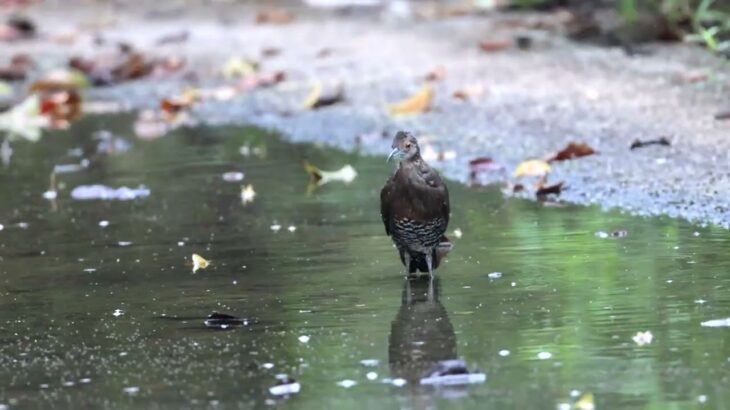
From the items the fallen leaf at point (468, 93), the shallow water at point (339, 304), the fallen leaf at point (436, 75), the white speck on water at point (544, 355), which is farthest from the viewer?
the fallen leaf at point (436, 75)

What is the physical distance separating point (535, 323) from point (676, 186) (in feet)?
8.10

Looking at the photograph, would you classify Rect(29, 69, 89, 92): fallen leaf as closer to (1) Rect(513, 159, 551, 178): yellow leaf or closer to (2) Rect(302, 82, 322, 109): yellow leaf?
(2) Rect(302, 82, 322, 109): yellow leaf

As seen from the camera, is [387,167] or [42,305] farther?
[387,167]

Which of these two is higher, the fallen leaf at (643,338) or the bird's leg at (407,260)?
the bird's leg at (407,260)

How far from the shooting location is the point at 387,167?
9016 millimetres

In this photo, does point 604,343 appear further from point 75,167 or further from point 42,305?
point 75,167

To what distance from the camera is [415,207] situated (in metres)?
6.07

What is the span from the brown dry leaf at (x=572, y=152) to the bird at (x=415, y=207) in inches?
85.0

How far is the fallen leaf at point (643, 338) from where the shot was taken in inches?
190

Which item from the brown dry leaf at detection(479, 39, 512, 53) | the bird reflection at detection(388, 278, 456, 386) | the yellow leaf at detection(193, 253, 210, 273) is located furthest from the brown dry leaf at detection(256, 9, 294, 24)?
the bird reflection at detection(388, 278, 456, 386)

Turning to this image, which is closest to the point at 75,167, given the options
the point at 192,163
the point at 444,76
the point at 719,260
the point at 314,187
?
the point at 192,163

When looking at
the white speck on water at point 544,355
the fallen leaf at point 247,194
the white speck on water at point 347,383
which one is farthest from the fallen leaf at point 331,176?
the white speck on water at point 347,383

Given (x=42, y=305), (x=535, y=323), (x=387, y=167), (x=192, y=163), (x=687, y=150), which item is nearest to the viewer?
(x=535, y=323)

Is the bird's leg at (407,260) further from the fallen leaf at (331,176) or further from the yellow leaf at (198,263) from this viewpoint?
the fallen leaf at (331,176)
